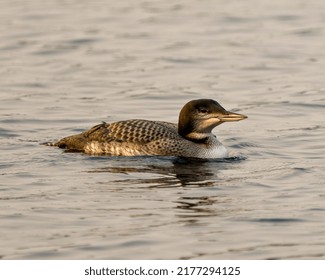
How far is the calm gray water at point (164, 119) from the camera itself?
38.0 ft

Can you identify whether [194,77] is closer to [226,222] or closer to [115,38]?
[115,38]

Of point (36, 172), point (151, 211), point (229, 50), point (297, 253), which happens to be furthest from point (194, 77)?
point (297, 253)

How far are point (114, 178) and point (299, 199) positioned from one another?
6.86 ft

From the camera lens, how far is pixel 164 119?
701 inches

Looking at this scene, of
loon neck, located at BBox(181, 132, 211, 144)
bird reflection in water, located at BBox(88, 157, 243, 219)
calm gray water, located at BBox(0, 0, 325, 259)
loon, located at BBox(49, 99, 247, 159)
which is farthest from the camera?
loon neck, located at BBox(181, 132, 211, 144)

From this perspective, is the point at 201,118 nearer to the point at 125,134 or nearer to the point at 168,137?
the point at 168,137

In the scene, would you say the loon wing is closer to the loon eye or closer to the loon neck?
the loon neck

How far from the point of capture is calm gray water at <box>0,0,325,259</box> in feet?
38.0

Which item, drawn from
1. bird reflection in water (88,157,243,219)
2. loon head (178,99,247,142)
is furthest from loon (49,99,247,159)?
bird reflection in water (88,157,243,219)

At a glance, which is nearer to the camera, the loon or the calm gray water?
the calm gray water

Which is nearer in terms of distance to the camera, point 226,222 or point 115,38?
point 226,222

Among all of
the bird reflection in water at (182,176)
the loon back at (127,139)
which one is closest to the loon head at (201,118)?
the loon back at (127,139)

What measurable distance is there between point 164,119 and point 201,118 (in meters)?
2.50

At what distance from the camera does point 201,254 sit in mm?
11000
